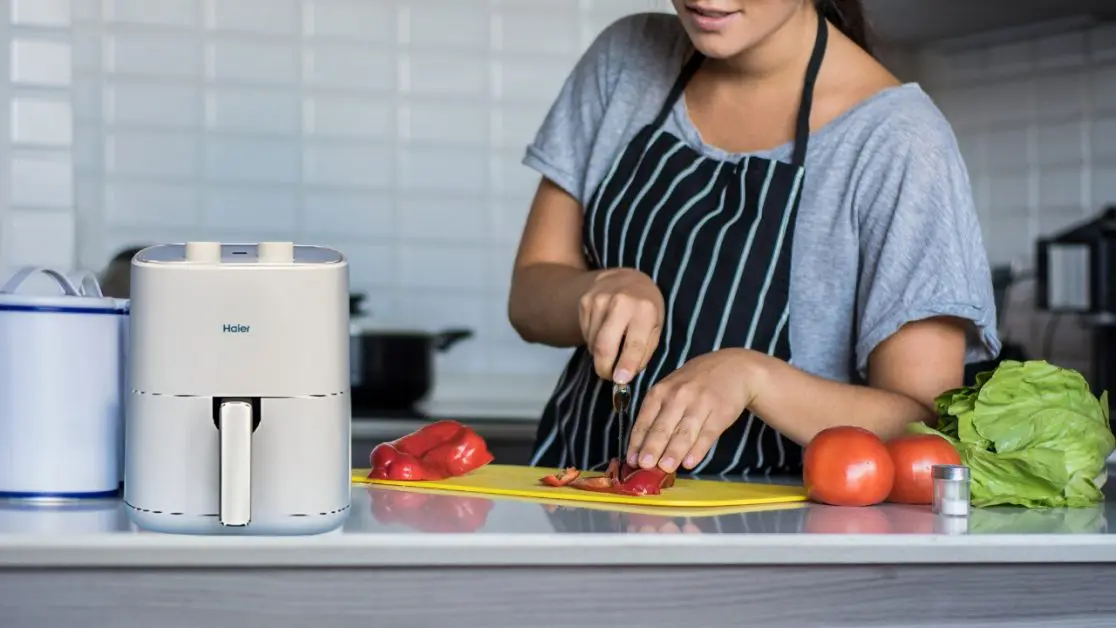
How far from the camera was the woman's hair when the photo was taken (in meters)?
1.86

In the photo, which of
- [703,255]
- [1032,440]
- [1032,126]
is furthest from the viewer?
[1032,126]

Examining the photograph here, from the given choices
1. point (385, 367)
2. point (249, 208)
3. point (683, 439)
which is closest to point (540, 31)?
point (249, 208)

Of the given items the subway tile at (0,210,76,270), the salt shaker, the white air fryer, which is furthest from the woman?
the subway tile at (0,210,76,270)

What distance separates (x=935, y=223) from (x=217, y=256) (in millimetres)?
842

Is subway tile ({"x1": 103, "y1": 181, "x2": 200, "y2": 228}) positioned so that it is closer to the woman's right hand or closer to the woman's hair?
the woman's hair

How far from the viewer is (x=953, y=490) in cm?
125

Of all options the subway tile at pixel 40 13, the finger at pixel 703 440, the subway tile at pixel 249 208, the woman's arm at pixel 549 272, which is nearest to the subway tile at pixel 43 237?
the subway tile at pixel 40 13

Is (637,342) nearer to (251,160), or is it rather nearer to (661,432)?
(661,432)

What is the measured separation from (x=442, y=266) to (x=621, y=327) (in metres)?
2.32

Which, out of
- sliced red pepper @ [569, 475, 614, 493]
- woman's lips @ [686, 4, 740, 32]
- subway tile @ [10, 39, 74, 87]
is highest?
subway tile @ [10, 39, 74, 87]

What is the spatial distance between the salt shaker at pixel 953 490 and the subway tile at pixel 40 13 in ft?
5.27

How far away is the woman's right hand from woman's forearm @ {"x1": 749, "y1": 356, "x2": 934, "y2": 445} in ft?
0.44

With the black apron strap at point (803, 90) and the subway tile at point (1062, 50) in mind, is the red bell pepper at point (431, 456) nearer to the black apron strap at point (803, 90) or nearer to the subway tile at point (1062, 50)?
the black apron strap at point (803, 90)

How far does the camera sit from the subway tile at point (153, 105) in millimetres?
3541
